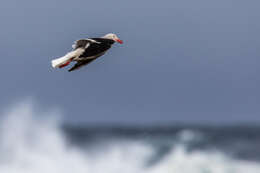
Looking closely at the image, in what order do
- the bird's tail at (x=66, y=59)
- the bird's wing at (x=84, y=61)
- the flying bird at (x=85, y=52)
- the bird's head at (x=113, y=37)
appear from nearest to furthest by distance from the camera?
the bird's tail at (x=66, y=59) → the flying bird at (x=85, y=52) → the bird's wing at (x=84, y=61) → the bird's head at (x=113, y=37)

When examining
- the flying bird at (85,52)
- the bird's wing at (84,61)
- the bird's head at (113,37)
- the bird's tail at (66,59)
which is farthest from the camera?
the bird's head at (113,37)

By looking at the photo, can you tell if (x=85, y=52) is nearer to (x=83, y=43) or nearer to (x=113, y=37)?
(x=83, y=43)

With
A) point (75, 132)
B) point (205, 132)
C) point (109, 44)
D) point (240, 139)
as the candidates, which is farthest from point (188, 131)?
point (109, 44)

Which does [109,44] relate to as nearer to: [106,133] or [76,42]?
[76,42]

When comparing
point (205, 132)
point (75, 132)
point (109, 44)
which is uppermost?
point (205, 132)

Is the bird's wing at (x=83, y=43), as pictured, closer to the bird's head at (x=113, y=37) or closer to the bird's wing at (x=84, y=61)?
the bird's wing at (x=84, y=61)

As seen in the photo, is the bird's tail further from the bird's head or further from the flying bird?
the bird's head

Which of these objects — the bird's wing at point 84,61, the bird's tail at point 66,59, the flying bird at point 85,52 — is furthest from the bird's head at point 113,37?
the bird's tail at point 66,59

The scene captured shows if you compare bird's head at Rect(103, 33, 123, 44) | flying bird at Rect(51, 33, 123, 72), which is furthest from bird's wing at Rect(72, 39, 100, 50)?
bird's head at Rect(103, 33, 123, 44)

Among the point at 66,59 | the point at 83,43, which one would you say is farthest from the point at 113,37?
the point at 66,59
